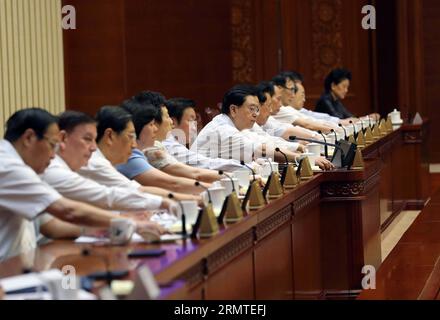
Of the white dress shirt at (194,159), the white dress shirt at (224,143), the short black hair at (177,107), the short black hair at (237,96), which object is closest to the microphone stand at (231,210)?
the white dress shirt at (194,159)

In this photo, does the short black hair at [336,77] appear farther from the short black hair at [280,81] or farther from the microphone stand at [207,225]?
the microphone stand at [207,225]

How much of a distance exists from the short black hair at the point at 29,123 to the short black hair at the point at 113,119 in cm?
80

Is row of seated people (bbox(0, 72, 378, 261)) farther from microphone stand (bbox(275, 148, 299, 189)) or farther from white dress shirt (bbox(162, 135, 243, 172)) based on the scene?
microphone stand (bbox(275, 148, 299, 189))

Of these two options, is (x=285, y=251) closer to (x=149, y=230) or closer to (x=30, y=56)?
(x=149, y=230)

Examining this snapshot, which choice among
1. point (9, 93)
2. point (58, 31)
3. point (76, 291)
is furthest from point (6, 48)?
point (76, 291)

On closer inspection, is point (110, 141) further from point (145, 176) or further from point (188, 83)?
point (188, 83)

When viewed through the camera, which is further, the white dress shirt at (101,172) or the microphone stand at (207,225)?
the white dress shirt at (101,172)

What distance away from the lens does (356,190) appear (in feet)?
22.1

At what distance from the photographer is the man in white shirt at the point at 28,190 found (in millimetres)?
4133

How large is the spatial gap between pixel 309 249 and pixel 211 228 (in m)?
2.17

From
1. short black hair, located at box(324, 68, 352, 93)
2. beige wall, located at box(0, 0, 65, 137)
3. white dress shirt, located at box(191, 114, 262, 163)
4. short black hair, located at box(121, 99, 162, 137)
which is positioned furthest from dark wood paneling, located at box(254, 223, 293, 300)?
short black hair, located at box(324, 68, 352, 93)

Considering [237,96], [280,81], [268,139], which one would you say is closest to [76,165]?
[237,96]

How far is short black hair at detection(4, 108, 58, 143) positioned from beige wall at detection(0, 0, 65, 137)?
12.9 ft

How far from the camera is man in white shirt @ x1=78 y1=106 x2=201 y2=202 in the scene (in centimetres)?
499
